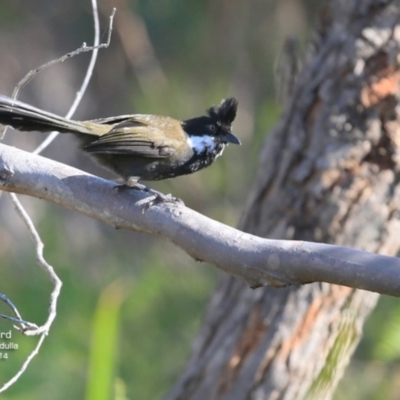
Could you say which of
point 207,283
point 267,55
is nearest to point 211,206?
point 207,283

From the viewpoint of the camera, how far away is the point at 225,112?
3443 millimetres

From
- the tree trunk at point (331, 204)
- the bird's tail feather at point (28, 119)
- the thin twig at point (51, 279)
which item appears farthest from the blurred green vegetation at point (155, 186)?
the bird's tail feather at point (28, 119)

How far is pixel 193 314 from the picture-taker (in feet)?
17.5

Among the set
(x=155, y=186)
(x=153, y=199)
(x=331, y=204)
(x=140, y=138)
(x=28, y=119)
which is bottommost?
(x=153, y=199)

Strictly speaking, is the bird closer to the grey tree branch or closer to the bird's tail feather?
the bird's tail feather

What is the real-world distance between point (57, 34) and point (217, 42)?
163cm

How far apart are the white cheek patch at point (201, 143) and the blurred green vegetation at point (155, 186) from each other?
69 centimetres

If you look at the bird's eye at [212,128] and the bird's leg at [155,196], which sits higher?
the bird's eye at [212,128]

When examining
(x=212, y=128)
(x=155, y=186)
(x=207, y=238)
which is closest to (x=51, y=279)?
(x=207, y=238)

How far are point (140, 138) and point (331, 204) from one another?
94 centimetres

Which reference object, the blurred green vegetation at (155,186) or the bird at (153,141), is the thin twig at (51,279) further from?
the blurred green vegetation at (155,186)

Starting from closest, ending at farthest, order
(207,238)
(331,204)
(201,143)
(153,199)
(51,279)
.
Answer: (207,238) < (153,199) < (51,279) < (201,143) < (331,204)

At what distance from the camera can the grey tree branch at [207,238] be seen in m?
2.19

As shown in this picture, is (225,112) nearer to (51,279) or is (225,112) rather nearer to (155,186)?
(51,279)
